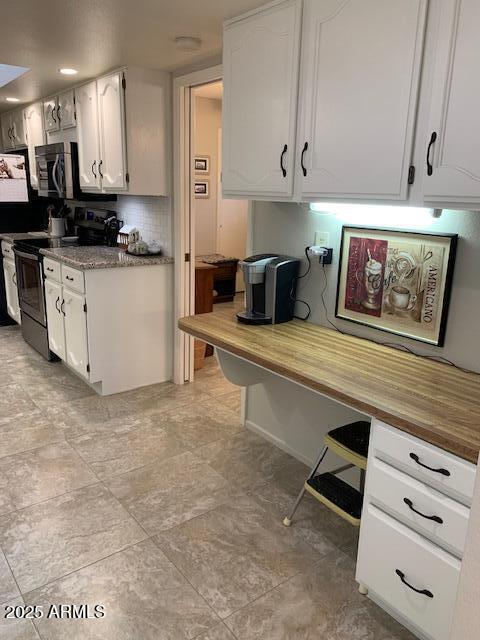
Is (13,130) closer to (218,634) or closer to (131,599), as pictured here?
(131,599)

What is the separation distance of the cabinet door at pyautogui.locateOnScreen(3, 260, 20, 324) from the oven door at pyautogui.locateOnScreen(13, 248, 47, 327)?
27 centimetres

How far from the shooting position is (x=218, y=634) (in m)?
1.69

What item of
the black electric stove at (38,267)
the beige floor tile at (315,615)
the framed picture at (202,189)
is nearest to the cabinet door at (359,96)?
the beige floor tile at (315,615)

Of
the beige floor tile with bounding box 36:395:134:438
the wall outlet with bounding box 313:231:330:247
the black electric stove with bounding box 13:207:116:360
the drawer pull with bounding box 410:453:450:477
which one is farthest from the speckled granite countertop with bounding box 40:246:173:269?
the drawer pull with bounding box 410:453:450:477

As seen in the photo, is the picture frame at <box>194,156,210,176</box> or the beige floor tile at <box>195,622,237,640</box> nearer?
the beige floor tile at <box>195,622,237,640</box>

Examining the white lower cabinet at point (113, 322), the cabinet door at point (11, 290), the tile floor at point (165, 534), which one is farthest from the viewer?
the cabinet door at point (11, 290)

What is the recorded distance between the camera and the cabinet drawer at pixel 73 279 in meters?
3.36

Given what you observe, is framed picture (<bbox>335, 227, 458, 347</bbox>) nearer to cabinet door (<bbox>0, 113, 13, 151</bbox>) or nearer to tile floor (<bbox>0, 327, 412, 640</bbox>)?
tile floor (<bbox>0, 327, 412, 640</bbox>)

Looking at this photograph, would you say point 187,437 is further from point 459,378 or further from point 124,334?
point 459,378

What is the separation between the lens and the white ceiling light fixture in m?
2.64

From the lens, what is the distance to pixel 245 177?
233cm

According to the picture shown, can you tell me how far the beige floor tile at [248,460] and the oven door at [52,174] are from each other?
8.48 ft

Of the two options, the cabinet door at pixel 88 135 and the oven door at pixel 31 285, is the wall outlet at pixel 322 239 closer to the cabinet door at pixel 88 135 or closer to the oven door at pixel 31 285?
the cabinet door at pixel 88 135

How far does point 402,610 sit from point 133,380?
254 cm
